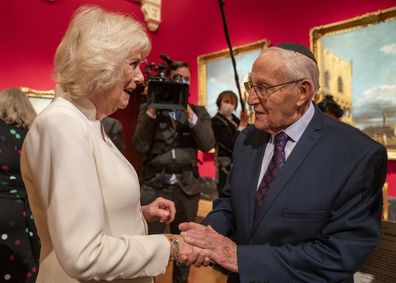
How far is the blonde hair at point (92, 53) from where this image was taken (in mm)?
1118

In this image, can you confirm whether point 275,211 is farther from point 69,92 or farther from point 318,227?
point 69,92

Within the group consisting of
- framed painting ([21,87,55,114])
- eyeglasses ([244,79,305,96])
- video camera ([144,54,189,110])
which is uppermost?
eyeglasses ([244,79,305,96])

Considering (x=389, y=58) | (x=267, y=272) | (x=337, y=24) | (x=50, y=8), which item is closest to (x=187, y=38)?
(x=50, y=8)

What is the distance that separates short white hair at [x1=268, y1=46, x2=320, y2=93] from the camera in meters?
1.43

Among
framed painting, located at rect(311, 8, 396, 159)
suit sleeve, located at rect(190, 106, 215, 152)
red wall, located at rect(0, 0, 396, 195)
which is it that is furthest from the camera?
red wall, located at rect(0, 0, 396, 195)

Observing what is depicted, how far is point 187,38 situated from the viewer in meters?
6.03

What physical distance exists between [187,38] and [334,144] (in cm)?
505

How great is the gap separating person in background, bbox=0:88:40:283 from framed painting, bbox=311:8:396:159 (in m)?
3.29

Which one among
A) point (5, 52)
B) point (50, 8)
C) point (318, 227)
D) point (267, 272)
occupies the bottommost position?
point (267, 272)

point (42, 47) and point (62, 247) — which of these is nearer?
point (62, 247)

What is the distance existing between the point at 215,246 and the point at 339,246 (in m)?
0.45

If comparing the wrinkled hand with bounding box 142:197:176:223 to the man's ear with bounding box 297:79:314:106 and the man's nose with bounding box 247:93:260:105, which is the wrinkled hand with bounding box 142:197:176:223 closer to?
the man's nose with bounding box 247:93:260:105

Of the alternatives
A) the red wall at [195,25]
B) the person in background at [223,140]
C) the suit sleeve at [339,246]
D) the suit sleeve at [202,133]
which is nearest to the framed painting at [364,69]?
the red wall at [195,25]

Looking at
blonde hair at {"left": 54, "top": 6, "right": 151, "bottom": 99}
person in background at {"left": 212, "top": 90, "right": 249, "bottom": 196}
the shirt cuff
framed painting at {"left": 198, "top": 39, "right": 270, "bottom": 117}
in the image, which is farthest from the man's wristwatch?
framed painting at {"left": 198, "top": 39, "right": 270, "bottom": 117}
